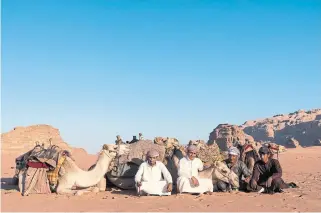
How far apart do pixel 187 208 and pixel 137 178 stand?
1.63 meters

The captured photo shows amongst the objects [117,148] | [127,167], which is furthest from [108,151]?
[127,167]

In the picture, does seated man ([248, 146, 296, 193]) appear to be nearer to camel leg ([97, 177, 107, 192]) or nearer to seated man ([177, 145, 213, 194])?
seated man ([177, 145, 213, 194])

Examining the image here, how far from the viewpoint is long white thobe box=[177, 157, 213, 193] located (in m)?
7.75

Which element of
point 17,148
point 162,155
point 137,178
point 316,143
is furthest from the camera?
point 316,143

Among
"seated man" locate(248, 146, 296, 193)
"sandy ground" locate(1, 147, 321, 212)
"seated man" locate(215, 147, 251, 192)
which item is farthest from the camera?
"seated man" locate(215, 147, 251, 192)

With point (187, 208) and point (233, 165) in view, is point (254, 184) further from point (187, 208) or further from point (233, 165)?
point (187, 208)

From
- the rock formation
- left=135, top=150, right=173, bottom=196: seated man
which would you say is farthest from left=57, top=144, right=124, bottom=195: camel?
the rock formation

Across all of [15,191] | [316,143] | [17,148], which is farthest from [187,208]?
[316,143]

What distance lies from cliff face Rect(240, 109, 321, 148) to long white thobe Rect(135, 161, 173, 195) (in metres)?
36.0

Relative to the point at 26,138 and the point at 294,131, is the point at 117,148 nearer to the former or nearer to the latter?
the point at 26,138

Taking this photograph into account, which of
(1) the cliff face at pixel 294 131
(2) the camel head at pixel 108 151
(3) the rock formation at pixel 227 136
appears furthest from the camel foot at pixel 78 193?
(1) the cliff face at pixel 294 131

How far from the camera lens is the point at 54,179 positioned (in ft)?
27.5

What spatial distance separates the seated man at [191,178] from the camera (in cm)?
774

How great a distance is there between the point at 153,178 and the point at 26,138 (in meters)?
22.4
